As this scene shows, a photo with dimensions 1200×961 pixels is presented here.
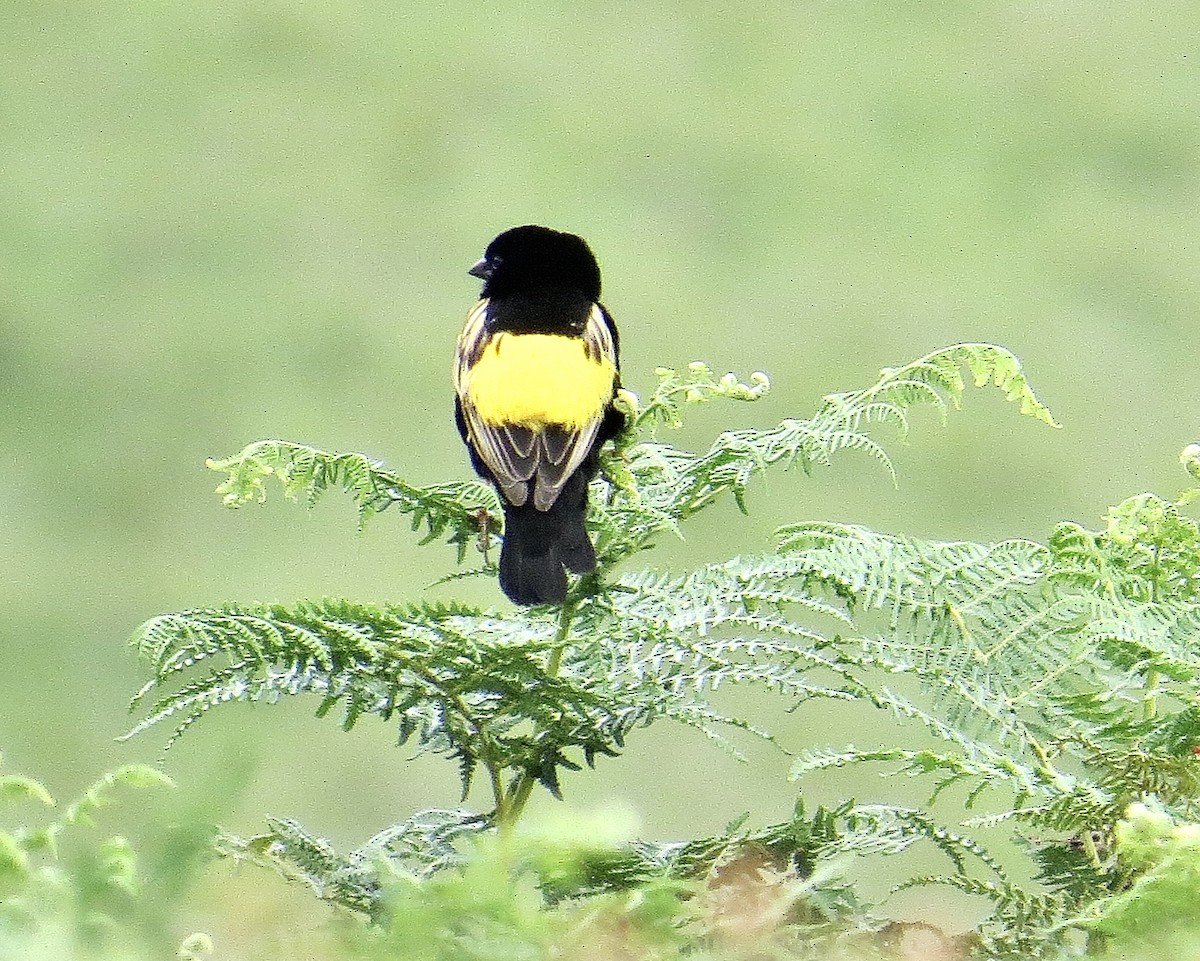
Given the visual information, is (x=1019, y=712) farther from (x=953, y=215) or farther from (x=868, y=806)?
(x=953, y=215)

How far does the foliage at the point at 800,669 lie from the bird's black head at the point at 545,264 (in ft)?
2.78

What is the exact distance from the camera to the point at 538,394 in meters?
1.67

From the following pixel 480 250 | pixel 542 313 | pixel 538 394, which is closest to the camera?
pixel 538 394

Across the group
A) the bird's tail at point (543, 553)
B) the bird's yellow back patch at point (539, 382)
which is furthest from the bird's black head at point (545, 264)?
the bird's tail at point (543, 553)

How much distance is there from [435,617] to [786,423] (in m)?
0.24

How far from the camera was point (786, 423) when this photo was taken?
1.07 meters

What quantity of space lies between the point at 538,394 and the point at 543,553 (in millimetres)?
460

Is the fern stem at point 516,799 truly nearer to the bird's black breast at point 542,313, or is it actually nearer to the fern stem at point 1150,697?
the fern stem at point 1150,697

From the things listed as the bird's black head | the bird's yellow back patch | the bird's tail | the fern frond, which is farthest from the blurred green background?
the fern frond

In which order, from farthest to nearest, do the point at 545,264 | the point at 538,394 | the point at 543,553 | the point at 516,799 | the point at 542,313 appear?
the point at 545,264, the point at 542,313, the point at 538,394, the point at 543,553, the point at 516,799

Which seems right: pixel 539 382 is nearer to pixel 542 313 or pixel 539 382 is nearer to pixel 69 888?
pixel 542 313

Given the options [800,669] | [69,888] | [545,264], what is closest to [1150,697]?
[800,669]

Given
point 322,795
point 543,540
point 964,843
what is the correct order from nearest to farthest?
point 964,843
point 543,540
point 322,795

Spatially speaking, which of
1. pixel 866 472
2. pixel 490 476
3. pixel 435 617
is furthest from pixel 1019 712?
pixel 866 472
